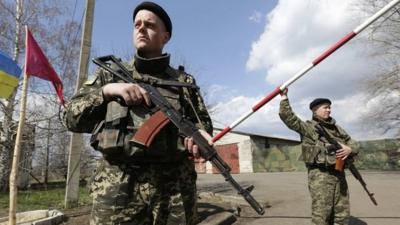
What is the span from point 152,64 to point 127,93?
0.42 m

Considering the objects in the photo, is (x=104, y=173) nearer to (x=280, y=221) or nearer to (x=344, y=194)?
(x=344, y=194)

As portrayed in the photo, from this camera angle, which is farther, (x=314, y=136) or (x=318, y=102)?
(x=318, y=102)

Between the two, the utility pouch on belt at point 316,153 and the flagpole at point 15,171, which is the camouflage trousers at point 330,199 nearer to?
the utility pouch on belt at point 316,153

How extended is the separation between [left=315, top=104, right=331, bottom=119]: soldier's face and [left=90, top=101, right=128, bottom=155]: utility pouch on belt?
407 centimetres

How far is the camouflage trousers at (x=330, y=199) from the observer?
16.8 feet

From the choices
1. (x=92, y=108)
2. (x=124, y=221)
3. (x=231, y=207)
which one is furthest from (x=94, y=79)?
(x=231, y=207)

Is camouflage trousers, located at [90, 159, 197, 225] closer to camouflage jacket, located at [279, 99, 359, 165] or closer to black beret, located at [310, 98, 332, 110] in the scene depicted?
camouflage jacket, located at [279, 99, 359, 165]

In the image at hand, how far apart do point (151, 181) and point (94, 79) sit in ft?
2.56

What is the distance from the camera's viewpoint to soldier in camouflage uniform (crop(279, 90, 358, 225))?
514cm

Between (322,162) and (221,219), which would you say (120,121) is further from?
Result: (221,219)

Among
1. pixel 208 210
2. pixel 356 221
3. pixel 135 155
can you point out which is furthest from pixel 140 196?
pixel 356 221

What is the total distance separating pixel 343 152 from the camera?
206 inches

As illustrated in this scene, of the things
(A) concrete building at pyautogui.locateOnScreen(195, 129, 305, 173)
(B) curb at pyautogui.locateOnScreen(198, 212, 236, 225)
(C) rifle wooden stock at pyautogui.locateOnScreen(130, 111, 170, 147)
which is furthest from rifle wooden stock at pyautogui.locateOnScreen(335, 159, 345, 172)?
(A) concrete building at pyautogui.locateOnScreen(195, 129, 305, 173)

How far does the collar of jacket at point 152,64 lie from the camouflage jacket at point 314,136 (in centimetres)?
298
